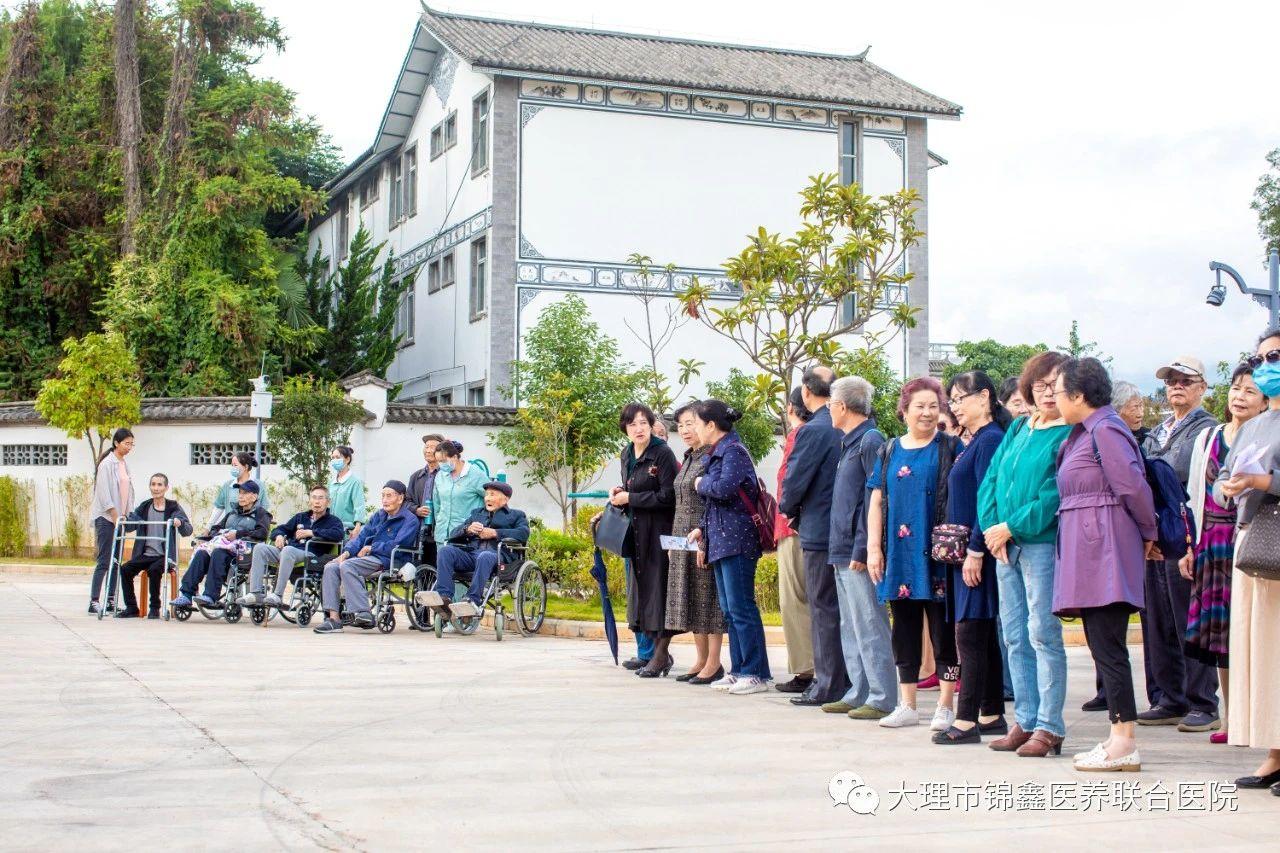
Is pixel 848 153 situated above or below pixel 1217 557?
above

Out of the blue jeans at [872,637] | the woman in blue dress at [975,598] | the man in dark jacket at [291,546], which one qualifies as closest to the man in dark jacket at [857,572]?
the blue jeans at [872,637]

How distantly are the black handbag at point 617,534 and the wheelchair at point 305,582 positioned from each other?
5257 millimetres

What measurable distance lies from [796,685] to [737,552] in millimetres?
974

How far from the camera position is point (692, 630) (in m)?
10.4

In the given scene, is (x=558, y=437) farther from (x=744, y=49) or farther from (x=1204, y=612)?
(x=1204, y=612)

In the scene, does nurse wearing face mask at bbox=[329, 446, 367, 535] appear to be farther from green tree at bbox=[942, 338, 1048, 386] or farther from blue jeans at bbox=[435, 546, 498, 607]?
green tree at bbox=[942, 338, 1048, 386]

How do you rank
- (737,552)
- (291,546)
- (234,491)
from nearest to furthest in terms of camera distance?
(737,552)
(291,546)
(234,491)

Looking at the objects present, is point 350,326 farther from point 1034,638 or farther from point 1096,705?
point 1034,638

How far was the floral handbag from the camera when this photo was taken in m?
7.65

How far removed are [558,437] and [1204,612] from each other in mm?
21176

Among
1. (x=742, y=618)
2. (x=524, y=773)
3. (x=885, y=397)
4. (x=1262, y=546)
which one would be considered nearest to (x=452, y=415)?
(x=885, y=397)

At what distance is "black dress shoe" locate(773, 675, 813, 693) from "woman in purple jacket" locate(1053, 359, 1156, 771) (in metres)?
3.27

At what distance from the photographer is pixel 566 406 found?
28.2m

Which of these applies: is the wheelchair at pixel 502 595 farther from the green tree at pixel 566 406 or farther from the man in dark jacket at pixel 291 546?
the green tree at pixel 566 406
